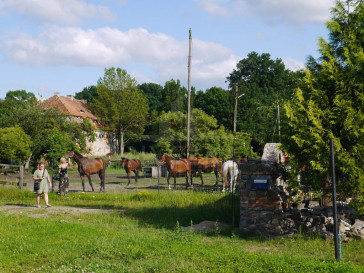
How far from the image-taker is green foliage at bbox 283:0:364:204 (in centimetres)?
1045

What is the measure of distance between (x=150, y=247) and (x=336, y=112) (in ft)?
18.5

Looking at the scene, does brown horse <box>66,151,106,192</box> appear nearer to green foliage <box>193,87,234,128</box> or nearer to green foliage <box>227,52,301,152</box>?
green foliage <box>227,52,301,152</box>

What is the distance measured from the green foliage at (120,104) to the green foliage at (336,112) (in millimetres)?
54588

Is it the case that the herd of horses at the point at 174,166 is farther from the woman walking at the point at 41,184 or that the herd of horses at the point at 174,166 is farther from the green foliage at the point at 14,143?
the green foliage at the point at 14,143

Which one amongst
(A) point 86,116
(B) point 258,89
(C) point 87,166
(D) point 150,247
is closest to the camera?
(D) point 150,247

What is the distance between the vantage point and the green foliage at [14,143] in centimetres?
3900

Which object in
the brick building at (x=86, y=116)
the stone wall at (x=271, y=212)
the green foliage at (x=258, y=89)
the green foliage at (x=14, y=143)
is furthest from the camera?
the brick building at (x=86, y=116)

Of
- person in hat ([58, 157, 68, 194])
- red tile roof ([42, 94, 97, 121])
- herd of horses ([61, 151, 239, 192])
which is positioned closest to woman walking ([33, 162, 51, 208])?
person in hat ([58, 157, 68, 194])

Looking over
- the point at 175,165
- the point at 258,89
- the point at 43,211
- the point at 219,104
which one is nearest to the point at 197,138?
the point at 175,165

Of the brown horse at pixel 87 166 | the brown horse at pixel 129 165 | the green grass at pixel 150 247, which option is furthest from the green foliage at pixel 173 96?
the green grass at pixel 150 247

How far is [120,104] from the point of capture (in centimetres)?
6525

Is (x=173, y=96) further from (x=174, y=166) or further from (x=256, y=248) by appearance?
(x=256, y=248)

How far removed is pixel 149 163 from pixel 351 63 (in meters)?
32.7

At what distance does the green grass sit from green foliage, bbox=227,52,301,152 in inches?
1685
